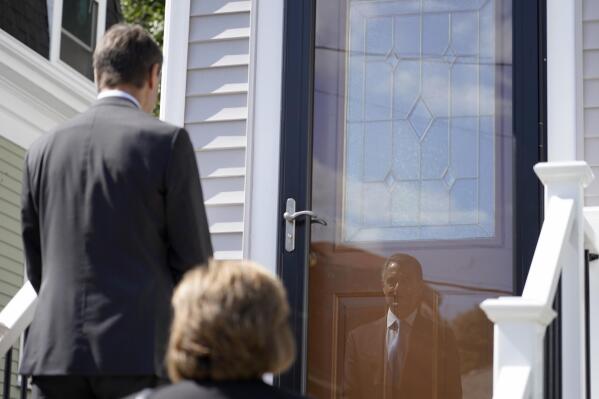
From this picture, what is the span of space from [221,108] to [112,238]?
7.34 ft

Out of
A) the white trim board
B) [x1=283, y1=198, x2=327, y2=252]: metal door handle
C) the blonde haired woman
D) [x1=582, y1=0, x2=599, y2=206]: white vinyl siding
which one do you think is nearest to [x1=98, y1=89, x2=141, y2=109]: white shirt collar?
the blonde haired woman

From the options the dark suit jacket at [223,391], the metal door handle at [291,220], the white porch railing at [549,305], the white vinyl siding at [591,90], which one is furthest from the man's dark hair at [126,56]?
the white vinyl siding at [591,90]

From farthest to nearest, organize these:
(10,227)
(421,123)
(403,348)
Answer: (10,227)
(421,123)
(403,348)

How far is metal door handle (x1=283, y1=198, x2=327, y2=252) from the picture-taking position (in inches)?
204

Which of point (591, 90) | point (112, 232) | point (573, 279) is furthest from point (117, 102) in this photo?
point (591, 90)

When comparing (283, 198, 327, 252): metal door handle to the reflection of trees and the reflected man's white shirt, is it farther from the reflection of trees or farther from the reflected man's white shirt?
the reflection of trees

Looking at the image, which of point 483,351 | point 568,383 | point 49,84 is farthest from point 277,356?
point 49,84

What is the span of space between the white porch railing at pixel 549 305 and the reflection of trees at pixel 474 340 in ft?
2.33

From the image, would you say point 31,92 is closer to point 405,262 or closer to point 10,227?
point 10,227

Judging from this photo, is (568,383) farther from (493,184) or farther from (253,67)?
(253,67)

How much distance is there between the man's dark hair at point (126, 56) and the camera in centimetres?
348

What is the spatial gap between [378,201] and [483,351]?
743 millimetres

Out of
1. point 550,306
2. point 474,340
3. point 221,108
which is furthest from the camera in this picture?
point 221,108

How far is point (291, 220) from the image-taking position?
205 inches
